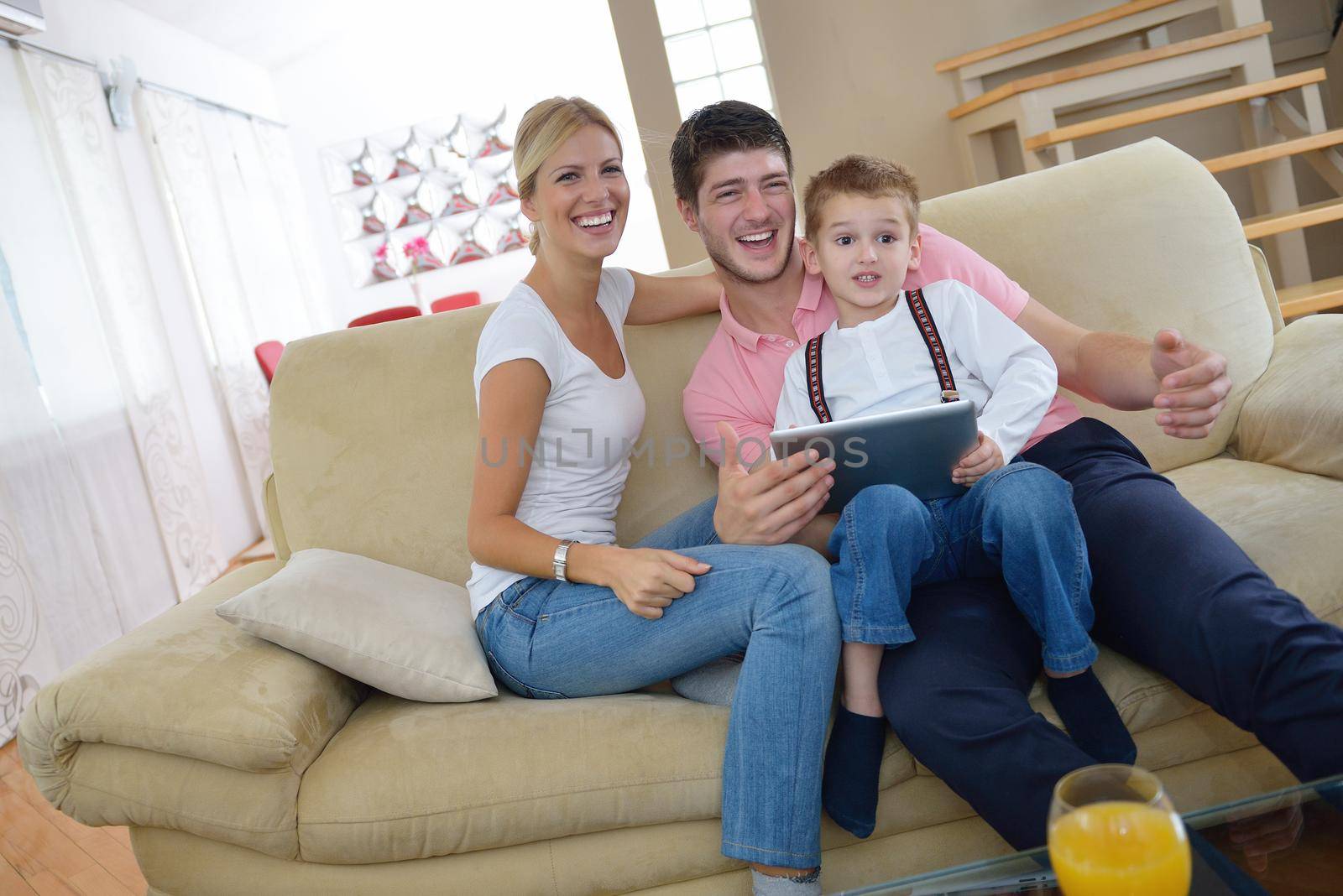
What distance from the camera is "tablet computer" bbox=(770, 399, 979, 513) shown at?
1.20m

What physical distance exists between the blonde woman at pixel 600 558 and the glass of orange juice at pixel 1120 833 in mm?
560

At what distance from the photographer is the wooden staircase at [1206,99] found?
9.62 feet

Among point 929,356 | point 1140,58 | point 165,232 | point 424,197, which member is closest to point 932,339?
point 929,356

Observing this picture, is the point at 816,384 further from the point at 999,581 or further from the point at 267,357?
the point at 267,357

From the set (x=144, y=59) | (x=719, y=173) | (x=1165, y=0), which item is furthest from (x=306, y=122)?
(x=719, y=173)

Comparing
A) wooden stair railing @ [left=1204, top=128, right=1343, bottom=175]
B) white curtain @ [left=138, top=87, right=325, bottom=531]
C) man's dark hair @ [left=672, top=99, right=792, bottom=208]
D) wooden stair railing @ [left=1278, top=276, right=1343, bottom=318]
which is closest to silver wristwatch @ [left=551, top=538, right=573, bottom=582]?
man's dark hair @ [left=672, top=99, right=792, bottom=208]

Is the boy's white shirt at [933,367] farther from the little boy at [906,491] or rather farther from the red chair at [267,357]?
the red chair at [267,357]

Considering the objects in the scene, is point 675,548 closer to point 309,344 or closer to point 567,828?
point 567,828

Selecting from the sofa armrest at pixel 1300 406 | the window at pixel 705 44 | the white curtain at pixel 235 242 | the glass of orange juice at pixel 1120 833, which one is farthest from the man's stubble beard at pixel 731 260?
the white curtain at pixel 235 242

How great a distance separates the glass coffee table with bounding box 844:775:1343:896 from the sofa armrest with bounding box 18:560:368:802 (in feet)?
2.59

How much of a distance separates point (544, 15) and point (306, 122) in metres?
1.95

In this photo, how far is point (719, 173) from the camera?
5.44 ft

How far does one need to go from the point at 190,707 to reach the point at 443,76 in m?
7.15

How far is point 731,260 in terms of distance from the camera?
1675mm
